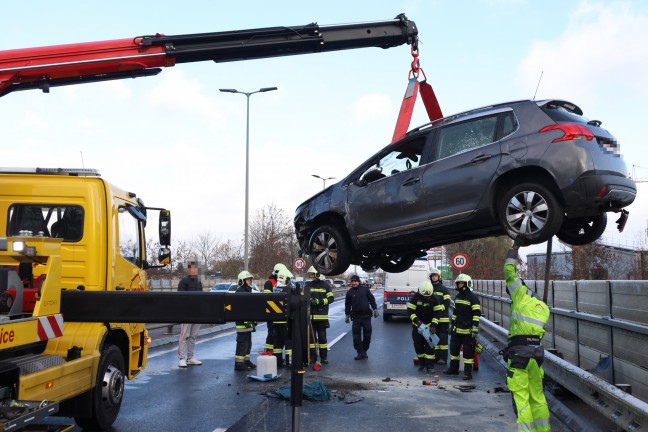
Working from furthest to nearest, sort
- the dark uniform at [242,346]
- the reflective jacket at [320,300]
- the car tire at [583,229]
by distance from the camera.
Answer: the reflective jacket at [320,300]
the dark uniform at [242,346]
the car tire at [583,229]

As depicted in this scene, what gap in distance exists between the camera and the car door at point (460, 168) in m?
4.90

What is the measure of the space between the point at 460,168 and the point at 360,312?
8444 mm

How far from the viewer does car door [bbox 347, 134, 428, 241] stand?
17.7ft

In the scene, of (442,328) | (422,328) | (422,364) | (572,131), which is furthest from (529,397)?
(442,328)

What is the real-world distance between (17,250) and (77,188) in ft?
6.57

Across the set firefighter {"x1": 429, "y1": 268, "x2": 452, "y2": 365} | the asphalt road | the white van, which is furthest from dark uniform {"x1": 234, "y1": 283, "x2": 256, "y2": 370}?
the white van

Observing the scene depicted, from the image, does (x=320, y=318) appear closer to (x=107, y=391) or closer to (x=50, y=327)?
(x=107, y=391)

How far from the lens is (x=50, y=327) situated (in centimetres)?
517

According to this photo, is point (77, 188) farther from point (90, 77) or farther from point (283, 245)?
point (283, 245)

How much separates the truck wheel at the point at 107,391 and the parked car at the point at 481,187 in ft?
8.78

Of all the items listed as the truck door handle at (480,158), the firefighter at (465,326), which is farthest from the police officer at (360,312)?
the truck door handle at (480,158)

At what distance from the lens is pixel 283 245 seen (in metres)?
37.9

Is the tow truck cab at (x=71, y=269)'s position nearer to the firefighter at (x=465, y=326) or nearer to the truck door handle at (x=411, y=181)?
the truck door handle at (x=411, y=181)

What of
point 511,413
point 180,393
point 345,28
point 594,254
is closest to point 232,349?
point 180,393
